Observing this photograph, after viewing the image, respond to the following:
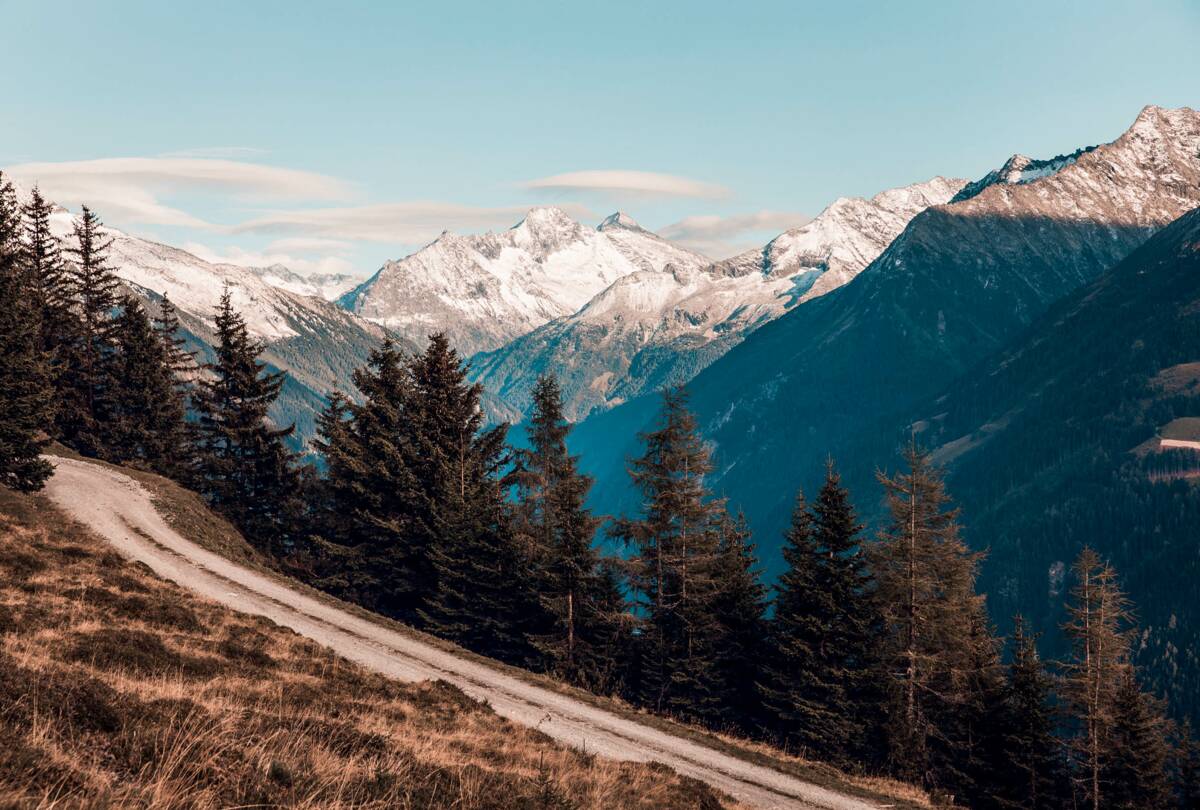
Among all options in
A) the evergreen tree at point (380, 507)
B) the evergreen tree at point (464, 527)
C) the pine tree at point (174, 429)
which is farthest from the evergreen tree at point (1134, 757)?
the pine tree at point (174, 429)

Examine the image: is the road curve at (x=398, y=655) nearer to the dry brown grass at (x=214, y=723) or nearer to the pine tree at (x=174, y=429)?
the dry brown grass at (x=214, y=723)

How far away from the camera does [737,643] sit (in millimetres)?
41938

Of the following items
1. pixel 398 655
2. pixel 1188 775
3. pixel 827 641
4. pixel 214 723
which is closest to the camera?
pixel 214 723

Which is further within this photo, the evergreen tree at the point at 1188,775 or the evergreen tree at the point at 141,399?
the evergreen tree at the point at 141,399

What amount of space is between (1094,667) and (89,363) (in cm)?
6501

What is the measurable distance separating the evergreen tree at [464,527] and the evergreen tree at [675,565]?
6.24 metres

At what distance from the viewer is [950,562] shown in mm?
38469

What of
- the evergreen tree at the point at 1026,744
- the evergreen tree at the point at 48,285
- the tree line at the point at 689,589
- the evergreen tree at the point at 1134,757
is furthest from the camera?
the evergreen tree at the point at 48,285

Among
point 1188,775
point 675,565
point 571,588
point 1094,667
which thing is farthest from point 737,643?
point 1188,775

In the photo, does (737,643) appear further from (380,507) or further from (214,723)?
(214,723)

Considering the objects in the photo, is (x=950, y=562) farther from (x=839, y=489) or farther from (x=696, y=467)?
(x=696, y=467)

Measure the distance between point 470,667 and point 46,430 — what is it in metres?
33.9

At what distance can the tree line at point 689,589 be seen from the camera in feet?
119

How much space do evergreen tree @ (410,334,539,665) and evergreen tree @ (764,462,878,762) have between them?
13.2 m
